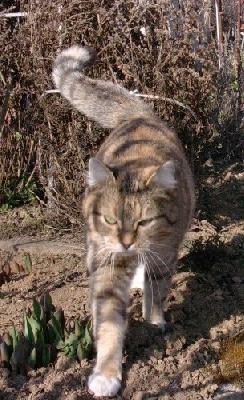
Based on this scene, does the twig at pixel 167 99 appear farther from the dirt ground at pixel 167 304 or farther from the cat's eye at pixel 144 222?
the cat's eye at pixel 144 222

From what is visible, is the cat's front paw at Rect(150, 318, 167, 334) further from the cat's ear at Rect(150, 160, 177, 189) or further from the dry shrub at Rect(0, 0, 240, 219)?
the dry shrub at Rect(0, 0, 240, 219)

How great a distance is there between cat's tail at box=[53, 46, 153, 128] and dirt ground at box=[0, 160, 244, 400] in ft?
4.08

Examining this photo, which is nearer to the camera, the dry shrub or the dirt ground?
the dirt ground

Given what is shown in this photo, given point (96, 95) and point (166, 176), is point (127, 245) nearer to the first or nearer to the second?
point (166, 176)

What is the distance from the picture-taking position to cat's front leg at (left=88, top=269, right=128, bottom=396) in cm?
351

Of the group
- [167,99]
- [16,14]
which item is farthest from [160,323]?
[16,14]

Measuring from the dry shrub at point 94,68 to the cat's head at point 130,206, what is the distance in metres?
1.75

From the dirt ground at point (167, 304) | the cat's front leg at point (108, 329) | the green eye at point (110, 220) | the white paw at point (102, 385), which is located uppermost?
the green eye at point (110, 220)

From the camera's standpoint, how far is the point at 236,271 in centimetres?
513

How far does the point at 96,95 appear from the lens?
5.12 m

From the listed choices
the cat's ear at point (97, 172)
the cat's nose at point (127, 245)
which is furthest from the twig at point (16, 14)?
the cat's nose at point (127, 245)

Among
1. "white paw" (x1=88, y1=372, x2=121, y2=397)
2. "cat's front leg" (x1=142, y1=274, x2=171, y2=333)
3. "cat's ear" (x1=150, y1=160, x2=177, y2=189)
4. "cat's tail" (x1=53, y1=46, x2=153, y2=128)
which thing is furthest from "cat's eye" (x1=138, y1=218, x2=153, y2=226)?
"cat's tail" (x1=53, y1=46, x2=153, y2=128)

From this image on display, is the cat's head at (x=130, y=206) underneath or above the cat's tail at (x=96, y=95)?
underneath

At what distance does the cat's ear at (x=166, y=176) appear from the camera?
375 cm
